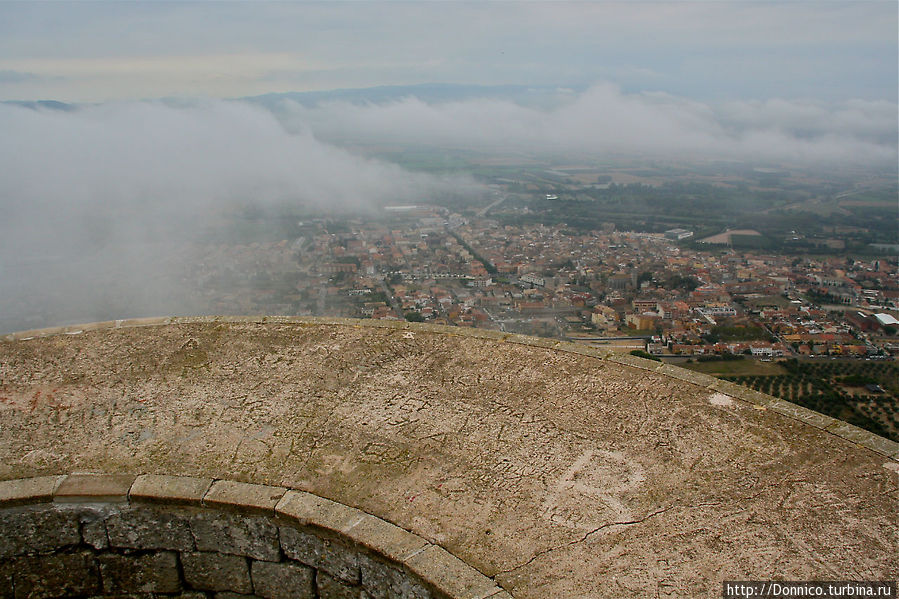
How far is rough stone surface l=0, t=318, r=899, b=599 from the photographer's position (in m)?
2.58

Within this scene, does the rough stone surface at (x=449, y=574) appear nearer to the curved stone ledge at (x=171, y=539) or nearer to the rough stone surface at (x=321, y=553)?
the curved stone ledge at (x=171, y=539)

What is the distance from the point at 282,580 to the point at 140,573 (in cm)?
79

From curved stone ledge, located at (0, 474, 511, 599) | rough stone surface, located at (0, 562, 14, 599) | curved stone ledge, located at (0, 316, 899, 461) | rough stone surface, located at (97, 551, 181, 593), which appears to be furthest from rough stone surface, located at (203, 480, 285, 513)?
curved stone ledge, located at (0, 316, 899, 461)

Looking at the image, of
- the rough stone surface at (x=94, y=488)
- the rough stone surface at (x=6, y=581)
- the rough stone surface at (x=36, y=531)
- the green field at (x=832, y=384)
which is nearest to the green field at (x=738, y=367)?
the green field at (x=832, y=384)

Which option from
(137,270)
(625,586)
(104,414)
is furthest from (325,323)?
(137,270)

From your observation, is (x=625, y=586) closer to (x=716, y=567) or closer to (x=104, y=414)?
(x=716, y=567)

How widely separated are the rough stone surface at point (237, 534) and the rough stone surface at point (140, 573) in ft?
0.73

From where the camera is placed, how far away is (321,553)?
2.85 m

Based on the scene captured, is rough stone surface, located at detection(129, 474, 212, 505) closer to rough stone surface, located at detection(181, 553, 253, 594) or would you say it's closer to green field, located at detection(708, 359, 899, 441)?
rough stone surface, located at detection(181, 553, 253, 594)

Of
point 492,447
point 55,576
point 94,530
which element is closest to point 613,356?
point 492,447

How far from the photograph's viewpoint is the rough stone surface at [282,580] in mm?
2922

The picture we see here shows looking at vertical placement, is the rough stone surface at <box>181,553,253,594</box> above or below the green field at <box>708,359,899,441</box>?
above

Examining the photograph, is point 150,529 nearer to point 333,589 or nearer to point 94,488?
point 94,488

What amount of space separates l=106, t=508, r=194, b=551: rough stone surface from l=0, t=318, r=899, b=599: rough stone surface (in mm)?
247
